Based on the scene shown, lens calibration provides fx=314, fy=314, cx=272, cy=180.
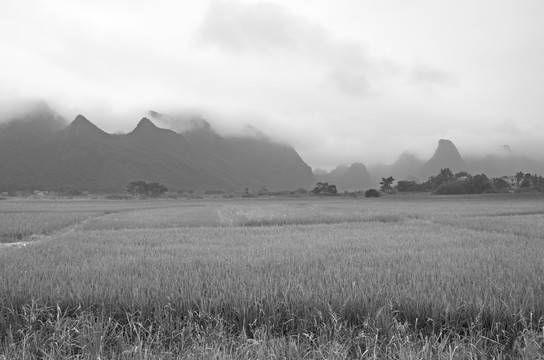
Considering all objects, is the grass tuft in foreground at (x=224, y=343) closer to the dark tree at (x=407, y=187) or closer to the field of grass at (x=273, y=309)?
the field of grass at (x=273, y=309)

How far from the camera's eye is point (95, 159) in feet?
373

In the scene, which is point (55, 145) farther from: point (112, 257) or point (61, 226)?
point (112, 257)

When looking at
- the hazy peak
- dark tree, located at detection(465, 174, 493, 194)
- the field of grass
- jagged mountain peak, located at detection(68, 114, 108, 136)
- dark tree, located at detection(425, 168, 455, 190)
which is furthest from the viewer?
the hazy peak

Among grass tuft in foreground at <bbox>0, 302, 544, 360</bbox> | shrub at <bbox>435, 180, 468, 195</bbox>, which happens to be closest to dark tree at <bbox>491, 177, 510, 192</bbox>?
shrub at <bbox>435, 180, 468, 195</bbox>

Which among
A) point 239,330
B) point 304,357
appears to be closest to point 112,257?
point 239,330

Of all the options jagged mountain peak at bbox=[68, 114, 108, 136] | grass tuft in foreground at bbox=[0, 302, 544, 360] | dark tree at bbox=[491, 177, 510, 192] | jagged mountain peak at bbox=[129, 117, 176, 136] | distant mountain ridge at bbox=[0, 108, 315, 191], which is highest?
jagged mountain peak at bbox=[129, 117, 176, 136]

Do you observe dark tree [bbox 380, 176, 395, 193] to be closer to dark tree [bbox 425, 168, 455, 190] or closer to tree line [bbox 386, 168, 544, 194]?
tree line [bbox 386, 168, 544, 194]

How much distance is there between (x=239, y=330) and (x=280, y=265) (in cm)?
204

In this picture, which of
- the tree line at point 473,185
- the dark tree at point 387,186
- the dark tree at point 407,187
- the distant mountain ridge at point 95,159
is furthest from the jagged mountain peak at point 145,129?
the dark tree at point 407,187

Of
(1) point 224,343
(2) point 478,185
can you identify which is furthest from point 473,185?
(1) point 224,343

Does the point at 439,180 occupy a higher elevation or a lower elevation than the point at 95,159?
lower

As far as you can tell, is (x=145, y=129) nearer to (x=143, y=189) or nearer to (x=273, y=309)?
(x=143, y=189)

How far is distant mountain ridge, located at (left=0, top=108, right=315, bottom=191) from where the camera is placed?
104 m

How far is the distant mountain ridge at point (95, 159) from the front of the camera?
103938 millimetres
